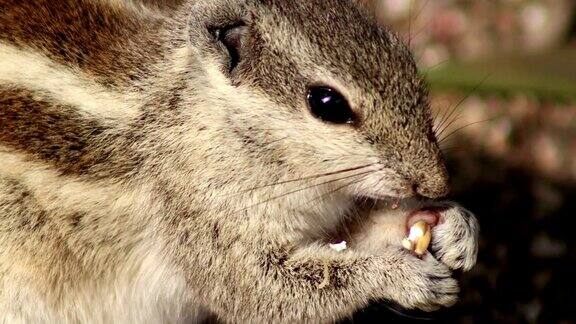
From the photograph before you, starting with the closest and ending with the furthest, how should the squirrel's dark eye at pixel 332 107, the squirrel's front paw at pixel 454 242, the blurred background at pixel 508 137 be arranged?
the squirrel's dark eye at pixel 332 107, the squirrel's front paw at pixel 454 242, the blurred background at pixel 508 137

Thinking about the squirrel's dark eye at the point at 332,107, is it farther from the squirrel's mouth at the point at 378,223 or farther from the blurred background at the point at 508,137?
the blurred background at the point at 508,137

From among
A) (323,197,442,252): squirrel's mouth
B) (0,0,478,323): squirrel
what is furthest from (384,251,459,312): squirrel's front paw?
(323,197,442,252): squirrel's mouth

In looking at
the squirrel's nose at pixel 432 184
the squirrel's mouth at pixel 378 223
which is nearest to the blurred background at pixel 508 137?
the squirrel's mouth at pixel 378 223

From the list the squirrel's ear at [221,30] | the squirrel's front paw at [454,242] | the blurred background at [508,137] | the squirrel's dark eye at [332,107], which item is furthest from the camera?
the blurred background at [508,137]

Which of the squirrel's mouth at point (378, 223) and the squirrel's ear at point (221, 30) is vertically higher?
the squirrel's ear at point (221, 30)

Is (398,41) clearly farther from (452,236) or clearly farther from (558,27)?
(558,27)

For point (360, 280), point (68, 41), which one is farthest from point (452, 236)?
point (68, 41)
